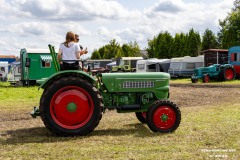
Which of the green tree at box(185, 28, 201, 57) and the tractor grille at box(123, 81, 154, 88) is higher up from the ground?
the green tree at box(185, 28, 201, 57)

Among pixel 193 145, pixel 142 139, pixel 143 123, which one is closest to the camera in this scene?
pixel 193 145

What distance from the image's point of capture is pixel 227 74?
2847 cm

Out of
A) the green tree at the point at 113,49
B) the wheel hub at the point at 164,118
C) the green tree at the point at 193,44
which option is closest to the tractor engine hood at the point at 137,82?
the wheel hub at the point at 164,118

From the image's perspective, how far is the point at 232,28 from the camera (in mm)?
50812

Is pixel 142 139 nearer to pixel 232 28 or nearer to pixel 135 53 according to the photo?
pixel 232 28

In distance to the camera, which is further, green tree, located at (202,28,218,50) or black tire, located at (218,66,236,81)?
green tree, located at (202,28,218,50)

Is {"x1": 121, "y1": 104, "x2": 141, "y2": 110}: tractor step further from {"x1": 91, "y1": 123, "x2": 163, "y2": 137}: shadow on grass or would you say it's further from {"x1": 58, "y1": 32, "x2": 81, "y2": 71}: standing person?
{"x1": 58, "y1": 32, "x2": 81, "y2": 71}: standing person

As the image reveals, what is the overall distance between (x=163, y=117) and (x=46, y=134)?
228 cm

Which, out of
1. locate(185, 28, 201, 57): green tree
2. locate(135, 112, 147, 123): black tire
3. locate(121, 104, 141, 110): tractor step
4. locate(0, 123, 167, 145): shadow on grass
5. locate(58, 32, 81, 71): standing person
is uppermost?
A: locate(185, 28, 201, 57): green tree

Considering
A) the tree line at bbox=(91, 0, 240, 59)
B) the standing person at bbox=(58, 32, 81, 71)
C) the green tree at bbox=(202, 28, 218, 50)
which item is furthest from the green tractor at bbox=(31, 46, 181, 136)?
the green tree at bbox=(202, 28, 218, 50)

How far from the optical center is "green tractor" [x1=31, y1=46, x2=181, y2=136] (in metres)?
7.04

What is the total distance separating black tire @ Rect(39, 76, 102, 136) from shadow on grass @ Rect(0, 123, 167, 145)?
202 millimetres

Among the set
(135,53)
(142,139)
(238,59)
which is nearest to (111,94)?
(142,139)

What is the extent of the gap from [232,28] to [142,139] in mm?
47068
